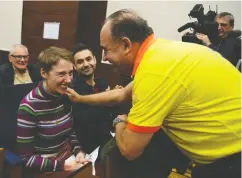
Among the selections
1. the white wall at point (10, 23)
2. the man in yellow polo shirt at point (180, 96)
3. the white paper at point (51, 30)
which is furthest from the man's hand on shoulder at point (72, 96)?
the white wall at point (10, 23)

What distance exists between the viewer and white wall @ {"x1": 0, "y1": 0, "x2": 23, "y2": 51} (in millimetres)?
4566

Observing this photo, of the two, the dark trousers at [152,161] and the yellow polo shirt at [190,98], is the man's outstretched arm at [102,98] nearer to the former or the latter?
the dark trousers at [152,161]

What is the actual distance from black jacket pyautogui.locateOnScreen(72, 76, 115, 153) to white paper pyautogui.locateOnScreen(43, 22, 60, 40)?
2.31m

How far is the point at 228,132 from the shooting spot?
3.24ft

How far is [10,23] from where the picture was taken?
4652mm

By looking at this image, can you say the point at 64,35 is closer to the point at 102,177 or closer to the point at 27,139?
the point at 27,139

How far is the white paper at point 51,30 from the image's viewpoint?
4.17 metres

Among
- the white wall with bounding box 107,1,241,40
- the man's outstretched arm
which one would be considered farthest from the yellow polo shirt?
the white wall with bounding box 107,1,241,40

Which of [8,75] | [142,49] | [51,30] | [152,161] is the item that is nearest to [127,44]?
[142,49]

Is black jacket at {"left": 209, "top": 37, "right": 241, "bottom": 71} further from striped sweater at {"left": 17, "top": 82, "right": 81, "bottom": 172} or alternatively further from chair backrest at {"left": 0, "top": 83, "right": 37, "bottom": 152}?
chair backrest at {"left": 0, "top": 83, "right": 37, "bottom": 152}

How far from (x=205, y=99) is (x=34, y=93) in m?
0.95

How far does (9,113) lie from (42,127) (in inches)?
13.3

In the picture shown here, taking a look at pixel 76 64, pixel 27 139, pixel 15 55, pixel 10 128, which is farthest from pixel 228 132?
pixel 15 55

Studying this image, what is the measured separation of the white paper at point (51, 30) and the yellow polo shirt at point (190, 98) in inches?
133
